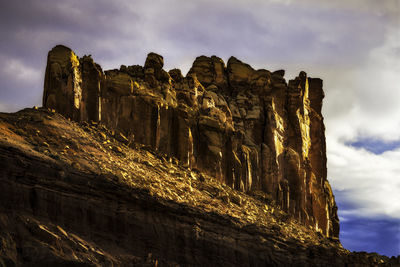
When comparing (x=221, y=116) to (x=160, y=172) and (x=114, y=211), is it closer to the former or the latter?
(x=160, y=172)

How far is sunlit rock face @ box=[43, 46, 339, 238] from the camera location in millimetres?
58438

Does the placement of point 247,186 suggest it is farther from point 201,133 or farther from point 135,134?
point 135,134

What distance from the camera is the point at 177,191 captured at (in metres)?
55.0

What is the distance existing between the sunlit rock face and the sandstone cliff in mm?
2447

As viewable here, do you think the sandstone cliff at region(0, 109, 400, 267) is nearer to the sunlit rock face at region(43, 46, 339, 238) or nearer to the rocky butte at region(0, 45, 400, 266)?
the rocky butte at region(0, 45, 400, 266)

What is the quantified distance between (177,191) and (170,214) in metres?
4.48

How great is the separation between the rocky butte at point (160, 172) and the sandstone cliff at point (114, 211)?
0.09m

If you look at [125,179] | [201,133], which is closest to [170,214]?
[125,179]

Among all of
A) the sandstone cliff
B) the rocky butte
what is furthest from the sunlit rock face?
the sandstone cliff

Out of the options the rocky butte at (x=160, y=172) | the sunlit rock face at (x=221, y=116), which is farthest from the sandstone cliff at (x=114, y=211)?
the sunlit rock face at (x=221, y=116)

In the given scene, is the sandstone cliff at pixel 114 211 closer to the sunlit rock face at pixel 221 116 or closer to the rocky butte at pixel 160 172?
the rocky butte at pixel 160 172

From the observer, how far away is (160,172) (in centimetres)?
5725

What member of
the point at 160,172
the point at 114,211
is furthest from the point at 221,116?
the point at 114,211

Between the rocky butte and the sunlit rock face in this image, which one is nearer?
the rocky butte
